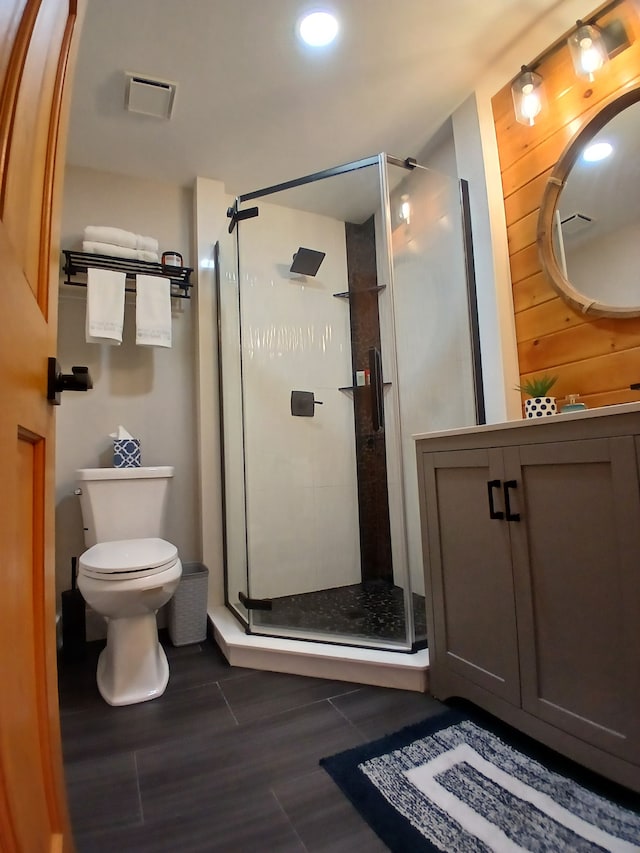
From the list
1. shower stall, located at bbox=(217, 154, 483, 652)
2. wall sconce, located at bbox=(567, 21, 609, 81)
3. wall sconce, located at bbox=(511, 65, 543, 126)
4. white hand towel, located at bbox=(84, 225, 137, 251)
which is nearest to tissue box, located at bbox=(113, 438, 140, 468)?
shower stall, located at bbox=(217, 154, 483, 652)

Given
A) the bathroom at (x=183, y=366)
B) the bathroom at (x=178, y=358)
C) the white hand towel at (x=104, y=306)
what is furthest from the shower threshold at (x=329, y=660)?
the white hand towel at (x=104, y=306)

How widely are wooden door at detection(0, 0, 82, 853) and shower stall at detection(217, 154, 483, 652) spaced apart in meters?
1.32

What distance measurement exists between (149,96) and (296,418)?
1.64 m

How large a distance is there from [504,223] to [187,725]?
89.4 inches

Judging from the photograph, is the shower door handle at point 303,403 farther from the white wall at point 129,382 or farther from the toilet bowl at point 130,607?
the toilet bowl at point 130,607

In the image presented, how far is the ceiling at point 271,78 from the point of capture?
5.05 ft

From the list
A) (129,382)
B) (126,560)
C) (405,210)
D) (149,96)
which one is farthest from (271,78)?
(126,560)

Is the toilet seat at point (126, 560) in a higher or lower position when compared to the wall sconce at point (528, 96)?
lower

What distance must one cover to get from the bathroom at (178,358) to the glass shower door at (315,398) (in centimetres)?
23

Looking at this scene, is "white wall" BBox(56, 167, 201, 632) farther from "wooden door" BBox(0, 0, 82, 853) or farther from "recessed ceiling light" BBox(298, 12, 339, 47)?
"wooden door" BBox(0, 0, 82, 853)

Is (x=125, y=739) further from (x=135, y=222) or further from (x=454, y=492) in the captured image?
(x=135, y=222)

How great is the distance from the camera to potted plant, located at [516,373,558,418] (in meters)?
1.54

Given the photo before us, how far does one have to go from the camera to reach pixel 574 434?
1059 millimetres

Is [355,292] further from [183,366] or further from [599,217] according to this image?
[599,217]
